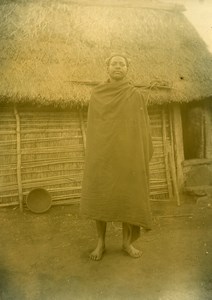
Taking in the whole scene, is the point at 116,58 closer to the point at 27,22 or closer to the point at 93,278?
the point at 93,278

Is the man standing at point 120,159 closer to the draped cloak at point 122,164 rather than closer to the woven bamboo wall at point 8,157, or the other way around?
the draped cloak at point 122,164

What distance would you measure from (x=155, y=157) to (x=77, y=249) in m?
3.15

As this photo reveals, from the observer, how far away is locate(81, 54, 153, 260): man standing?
3.34 metres

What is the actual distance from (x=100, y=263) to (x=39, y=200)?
2.57 meters

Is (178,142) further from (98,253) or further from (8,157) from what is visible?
A: (98,253)

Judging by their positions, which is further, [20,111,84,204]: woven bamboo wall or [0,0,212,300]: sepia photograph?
[20,111,84,204]: woven bamboo wall

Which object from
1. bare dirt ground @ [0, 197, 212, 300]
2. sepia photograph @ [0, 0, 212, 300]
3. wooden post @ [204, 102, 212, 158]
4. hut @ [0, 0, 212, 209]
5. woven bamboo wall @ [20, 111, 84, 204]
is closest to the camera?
bare dirt ground @ [0, 197, 212, 300]

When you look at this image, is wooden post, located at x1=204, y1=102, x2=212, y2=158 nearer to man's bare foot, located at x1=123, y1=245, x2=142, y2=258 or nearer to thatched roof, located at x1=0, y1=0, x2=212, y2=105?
thatched roof, located at x1=0, y1=0, x2=212, y2=105

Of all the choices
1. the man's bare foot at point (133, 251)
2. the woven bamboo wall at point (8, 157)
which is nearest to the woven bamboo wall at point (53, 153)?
the woven bamboo wall at point (8, 157)

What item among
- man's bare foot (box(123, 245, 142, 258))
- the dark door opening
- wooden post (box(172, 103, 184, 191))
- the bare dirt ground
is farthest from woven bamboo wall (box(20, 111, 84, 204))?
man's bare foot (box(123, 245, 142, 258))

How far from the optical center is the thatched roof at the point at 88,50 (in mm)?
5785

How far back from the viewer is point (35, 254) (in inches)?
150

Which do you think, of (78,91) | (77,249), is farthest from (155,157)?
(77,249)

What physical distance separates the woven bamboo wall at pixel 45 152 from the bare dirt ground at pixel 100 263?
34.8 inches
